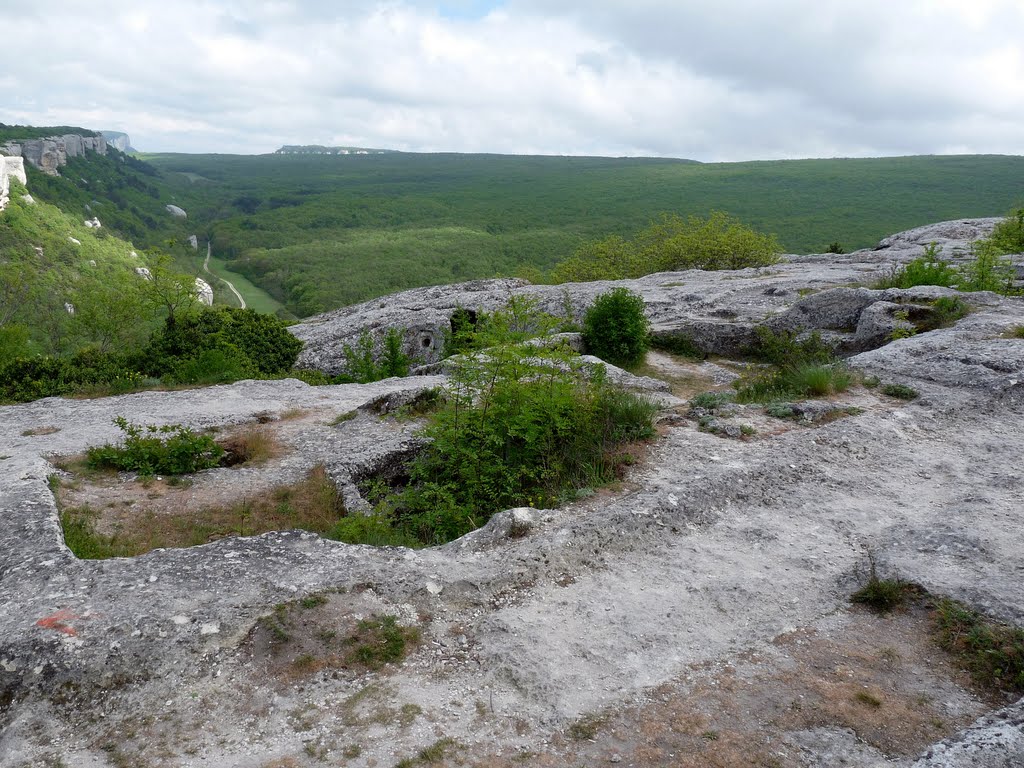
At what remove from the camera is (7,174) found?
77.8 metres

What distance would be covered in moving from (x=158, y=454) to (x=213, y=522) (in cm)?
199

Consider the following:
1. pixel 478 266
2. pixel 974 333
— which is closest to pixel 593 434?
pixel 974 333

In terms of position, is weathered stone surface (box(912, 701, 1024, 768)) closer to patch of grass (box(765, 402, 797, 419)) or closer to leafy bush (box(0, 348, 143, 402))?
patch of grass (box(765, 402, 797, 419))

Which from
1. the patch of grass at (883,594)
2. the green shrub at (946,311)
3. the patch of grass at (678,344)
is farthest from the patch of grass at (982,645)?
the patch of grass at (678,344)

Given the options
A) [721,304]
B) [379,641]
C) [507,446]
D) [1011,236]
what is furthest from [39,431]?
[1011,236]

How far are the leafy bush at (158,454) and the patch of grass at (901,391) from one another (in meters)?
9.83

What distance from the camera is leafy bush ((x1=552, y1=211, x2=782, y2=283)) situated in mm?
29547

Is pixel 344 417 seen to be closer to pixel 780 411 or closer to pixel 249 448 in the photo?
pixel 249 448

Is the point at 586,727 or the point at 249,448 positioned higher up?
the point at 586,727

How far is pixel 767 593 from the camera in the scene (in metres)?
5.40

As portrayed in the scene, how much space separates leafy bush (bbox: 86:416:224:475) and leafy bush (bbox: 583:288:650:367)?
845 centimetres

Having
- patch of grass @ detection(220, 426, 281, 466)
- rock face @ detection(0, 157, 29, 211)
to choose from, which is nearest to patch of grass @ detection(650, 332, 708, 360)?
patch of grass @ detection(220, 426, 281, 466)

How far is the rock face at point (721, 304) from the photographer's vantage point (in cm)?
1558

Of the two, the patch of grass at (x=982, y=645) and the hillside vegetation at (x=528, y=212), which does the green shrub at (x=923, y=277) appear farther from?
the hillside vegetation at (x=528, y=212)
